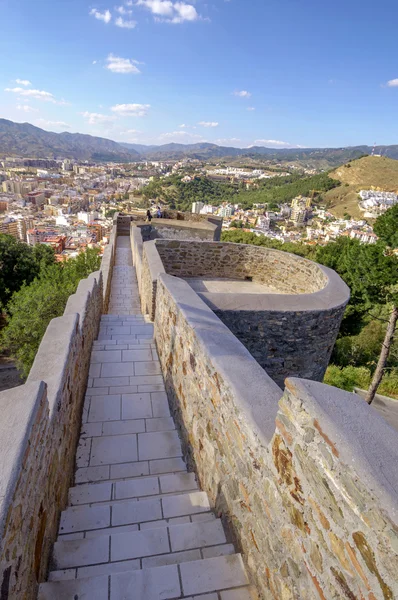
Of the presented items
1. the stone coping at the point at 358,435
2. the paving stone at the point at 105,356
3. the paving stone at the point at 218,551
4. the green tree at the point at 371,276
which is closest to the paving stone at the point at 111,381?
the paving stone at the point at 105,356

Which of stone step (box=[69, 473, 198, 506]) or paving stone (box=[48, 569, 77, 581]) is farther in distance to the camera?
stone step (box=[69, 473, 198, 506])

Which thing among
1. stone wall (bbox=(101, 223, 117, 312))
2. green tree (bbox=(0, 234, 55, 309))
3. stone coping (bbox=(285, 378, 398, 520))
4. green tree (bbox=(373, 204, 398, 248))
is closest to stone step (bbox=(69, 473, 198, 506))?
stone coping (bbox=(285, 378, 398, 520))

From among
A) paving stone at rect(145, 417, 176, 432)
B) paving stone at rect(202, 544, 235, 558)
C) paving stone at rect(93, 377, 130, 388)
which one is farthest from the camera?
paving stone at rect(93, 377, 130, 388)

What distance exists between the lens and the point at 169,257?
25.3ft

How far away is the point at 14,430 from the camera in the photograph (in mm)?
1398

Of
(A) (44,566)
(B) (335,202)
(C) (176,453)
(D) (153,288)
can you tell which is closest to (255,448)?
(A) (44,566)

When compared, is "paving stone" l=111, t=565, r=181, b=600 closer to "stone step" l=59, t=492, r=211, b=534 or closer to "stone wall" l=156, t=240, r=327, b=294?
"stone step" l=59, t=492, r=211, b=534

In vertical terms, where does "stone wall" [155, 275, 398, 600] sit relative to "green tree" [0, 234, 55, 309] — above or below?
above

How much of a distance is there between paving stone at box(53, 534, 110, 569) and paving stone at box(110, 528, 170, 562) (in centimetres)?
6

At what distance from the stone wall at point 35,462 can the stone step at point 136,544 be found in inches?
5.0

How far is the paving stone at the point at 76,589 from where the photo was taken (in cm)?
162

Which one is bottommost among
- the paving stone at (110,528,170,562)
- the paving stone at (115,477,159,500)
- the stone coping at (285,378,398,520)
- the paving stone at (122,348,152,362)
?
the paving stone at (122,348,152,362)

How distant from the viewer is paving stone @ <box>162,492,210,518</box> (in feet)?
7.57

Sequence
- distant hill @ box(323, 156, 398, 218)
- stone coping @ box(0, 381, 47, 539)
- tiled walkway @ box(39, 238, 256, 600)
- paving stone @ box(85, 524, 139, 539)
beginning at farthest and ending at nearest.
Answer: distant hill @ box(323, 156, 398, 218)
paving stone @ box(85, 524, 139, 539)
tiled walkway @ box(39, 238, 256, 600)
stone coping @ box(0, 381, 47, 539)
